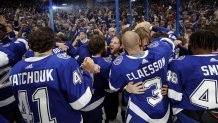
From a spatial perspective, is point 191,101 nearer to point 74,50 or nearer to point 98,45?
point 98,45

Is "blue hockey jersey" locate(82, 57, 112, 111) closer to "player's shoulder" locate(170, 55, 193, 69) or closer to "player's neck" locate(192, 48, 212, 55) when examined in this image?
"player's shoulder" locate(170, 55, 193, 69)

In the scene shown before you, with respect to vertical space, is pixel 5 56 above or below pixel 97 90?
above

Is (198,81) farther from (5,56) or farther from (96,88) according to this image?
(5,56)

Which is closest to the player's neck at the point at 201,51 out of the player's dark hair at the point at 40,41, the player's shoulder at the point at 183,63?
the player's shoulder at the point at 183,63

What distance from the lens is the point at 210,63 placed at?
2482mm

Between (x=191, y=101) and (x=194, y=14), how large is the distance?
11.1m

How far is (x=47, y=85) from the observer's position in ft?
7.75

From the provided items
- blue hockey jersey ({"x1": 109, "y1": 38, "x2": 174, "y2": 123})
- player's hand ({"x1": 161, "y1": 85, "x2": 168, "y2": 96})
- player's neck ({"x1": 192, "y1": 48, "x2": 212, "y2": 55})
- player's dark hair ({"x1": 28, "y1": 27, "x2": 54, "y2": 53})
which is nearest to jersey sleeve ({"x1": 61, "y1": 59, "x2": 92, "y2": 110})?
player's dark hair ({"x1": 28, "y1": 27, "x2": 54, "y2": 53})

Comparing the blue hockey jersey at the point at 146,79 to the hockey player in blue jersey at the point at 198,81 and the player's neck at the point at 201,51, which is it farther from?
the player's neck at the point at 201,51

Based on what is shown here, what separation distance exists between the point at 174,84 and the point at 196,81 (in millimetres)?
215

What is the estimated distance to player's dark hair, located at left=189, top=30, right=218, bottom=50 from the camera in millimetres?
2561

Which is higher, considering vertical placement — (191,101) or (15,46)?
(15,46)

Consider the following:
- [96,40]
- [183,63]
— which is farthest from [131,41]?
[96,40]

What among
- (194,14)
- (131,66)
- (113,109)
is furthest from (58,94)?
(194,14)
